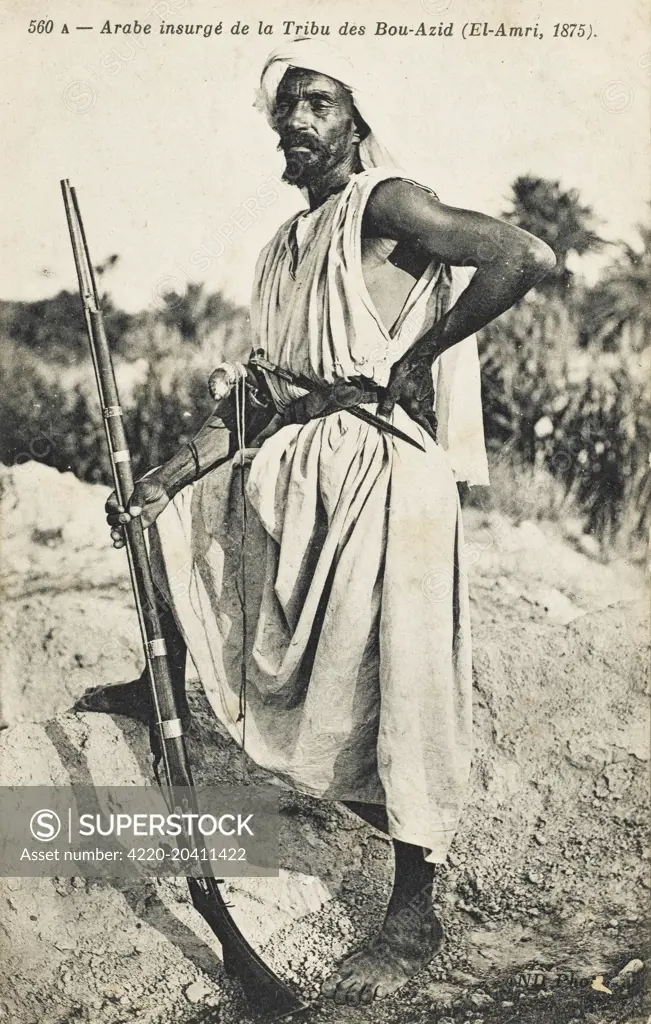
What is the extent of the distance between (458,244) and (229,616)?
141 centimetres

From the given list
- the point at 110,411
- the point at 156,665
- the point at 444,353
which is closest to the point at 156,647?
the point at 156,665

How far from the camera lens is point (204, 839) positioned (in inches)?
146

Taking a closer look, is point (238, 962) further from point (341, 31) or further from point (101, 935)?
point (341, 31)

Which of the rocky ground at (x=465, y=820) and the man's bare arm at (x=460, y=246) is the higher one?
the man's bare arm at (x=460, y=246)

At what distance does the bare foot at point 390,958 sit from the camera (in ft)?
11.9

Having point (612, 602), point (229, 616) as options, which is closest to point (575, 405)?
point (612, 602)

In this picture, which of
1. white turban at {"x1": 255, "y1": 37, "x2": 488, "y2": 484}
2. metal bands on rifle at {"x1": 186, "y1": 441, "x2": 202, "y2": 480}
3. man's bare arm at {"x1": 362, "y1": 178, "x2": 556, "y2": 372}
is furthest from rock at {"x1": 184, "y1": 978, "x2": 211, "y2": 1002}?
man's bare arm at {"x1": 362, "y1": 178, "x2": 556, "y2": 372}

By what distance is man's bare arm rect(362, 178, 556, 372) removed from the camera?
355cm

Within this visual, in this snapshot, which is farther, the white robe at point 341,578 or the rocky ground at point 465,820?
the rocky ground at point 465,820

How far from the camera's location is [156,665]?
3.67 metres

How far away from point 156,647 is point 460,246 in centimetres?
162

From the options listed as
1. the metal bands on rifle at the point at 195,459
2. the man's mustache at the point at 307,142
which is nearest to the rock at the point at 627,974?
the metal bands on rifle at the point at 195,459

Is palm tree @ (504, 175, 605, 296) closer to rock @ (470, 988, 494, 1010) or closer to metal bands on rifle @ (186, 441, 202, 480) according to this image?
metal bands on rifle @ (186, 441, 202, 480)

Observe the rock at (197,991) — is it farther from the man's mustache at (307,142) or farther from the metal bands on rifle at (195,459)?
the man's mustache at (307,142)
